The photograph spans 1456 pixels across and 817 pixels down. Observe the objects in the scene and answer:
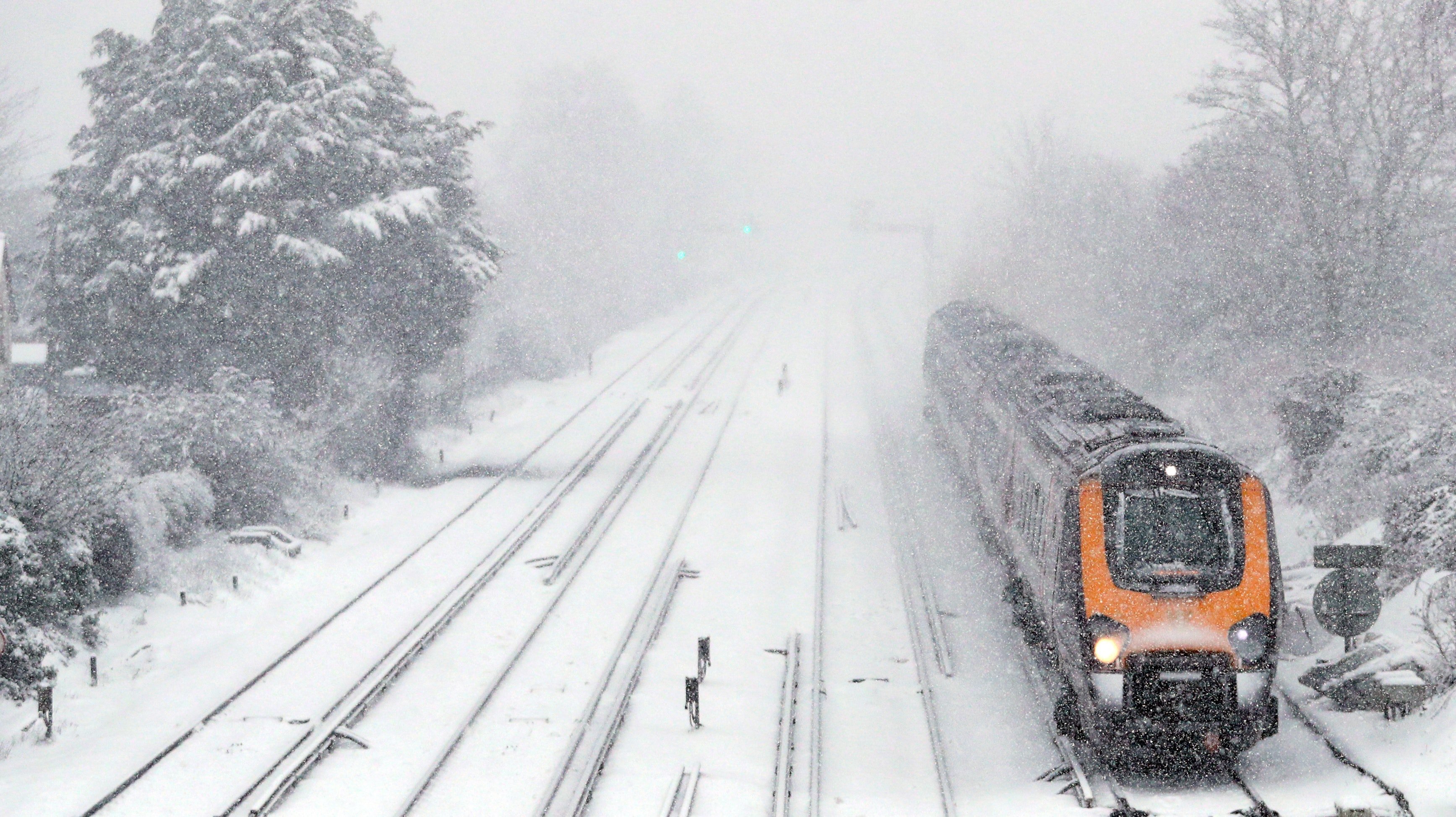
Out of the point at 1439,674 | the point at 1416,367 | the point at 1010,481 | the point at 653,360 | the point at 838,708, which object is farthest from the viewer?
the point at 653,360

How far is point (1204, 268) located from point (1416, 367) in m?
6.72

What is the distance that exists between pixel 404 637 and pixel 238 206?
12324 mm

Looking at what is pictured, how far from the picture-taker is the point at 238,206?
23.2 m

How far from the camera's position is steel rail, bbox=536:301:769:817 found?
1030 cm

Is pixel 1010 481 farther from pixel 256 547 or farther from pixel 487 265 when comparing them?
pixel 487 265

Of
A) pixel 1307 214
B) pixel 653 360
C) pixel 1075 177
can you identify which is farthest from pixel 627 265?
pixel 1307 214

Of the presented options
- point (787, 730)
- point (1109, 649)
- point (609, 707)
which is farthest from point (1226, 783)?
point (609, 707)

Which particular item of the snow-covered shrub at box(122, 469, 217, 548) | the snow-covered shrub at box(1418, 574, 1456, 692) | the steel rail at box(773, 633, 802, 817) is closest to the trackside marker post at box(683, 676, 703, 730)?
the steel rail at box(773, 633, 802, 817)

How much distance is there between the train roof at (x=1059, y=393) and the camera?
12664mm

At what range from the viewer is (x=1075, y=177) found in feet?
151

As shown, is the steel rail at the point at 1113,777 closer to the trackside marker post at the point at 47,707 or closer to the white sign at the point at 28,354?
the trackside marker post at the point at 47,707

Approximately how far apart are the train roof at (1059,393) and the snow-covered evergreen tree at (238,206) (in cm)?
1159

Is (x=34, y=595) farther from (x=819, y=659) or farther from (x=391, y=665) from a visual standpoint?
(x=819, y=659)

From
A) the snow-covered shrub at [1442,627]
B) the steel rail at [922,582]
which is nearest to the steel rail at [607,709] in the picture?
the steel rail at [922,582]
